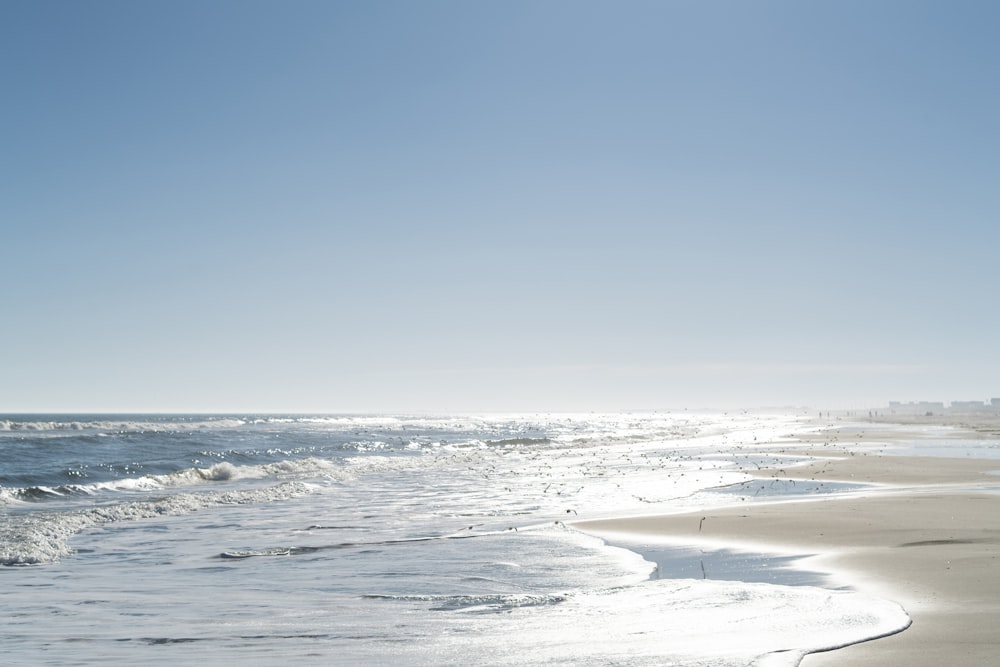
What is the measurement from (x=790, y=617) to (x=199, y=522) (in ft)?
47.6

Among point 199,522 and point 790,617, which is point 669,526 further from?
point 199,522

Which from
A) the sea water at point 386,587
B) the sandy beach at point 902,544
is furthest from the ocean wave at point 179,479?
the sandy beach at point 902,544

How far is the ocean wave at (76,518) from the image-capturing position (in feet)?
45.8

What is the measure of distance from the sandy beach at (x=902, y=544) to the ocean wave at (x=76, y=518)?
10273 millimetres

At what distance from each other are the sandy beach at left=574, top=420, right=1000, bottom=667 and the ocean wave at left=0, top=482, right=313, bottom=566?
10273 millimetres

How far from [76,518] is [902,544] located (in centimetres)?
1741

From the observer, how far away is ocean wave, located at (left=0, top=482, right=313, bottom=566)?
13961 millimetres

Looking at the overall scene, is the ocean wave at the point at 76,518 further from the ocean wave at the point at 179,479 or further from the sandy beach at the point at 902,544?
the sandy beach at the point at 902,544

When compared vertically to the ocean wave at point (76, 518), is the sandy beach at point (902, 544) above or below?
above

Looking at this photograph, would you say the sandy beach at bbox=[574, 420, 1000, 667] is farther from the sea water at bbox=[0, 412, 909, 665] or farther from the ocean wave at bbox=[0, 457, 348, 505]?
the ocean wave at bbox=[0, 457, 348, 505]

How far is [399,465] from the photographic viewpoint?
39531 mm

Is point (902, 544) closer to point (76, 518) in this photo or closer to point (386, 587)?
point (386, 587)

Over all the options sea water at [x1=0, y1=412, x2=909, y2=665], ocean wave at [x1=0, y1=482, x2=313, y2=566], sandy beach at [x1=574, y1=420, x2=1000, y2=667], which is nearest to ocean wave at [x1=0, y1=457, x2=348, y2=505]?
sea water at [x1=0, y1=412, x2=909, y2=665]

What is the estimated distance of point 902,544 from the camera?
12648 millimetres
